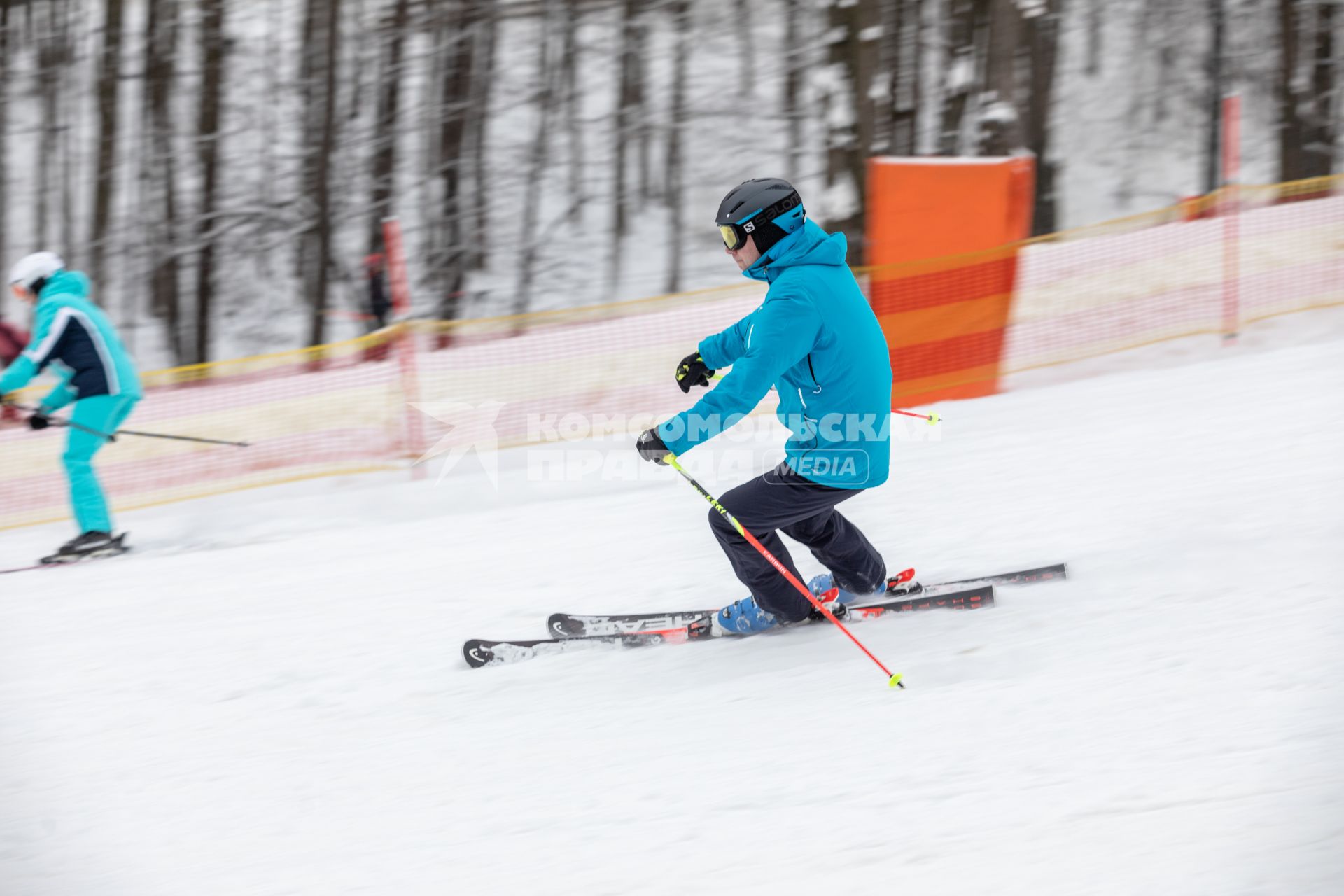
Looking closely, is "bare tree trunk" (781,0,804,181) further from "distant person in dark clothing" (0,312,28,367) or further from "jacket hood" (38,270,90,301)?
"jacket hood" (38,270,90,301)

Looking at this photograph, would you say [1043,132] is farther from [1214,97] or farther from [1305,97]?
[1214,97]

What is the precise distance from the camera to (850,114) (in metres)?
8.62

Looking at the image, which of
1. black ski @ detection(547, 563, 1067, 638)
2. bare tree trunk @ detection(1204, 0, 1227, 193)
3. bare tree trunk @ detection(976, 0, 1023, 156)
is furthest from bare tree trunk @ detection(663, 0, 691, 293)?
black ski @ detection(547, 563, 1067, 638)

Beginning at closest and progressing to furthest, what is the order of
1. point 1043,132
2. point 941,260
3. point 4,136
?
point 941,260 < point 1043,132 < point 4,136

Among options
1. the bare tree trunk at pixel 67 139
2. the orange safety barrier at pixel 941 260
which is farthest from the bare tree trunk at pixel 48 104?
the orange safety barrier at pixel 941 260

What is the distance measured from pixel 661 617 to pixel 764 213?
66.7 inches

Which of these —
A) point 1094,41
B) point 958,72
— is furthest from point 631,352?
point 1094,41

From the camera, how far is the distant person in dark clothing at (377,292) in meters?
11.7

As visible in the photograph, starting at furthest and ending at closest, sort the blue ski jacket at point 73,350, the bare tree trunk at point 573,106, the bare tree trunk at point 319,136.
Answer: the bare tree trunk at point 573,106 → the bare tree trunk at point 319,136 → the blue ski jacket at point 73,350

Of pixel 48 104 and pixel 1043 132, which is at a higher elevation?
pixel 48 104

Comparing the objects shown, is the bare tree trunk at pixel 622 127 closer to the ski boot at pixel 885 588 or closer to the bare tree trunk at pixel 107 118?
the bare tree trunk at pixel 107 118

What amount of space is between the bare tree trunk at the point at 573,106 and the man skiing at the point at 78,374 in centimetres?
1106

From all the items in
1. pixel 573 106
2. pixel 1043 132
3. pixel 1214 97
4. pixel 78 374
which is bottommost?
pixel 78 374

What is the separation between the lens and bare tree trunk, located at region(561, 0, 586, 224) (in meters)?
17.0
